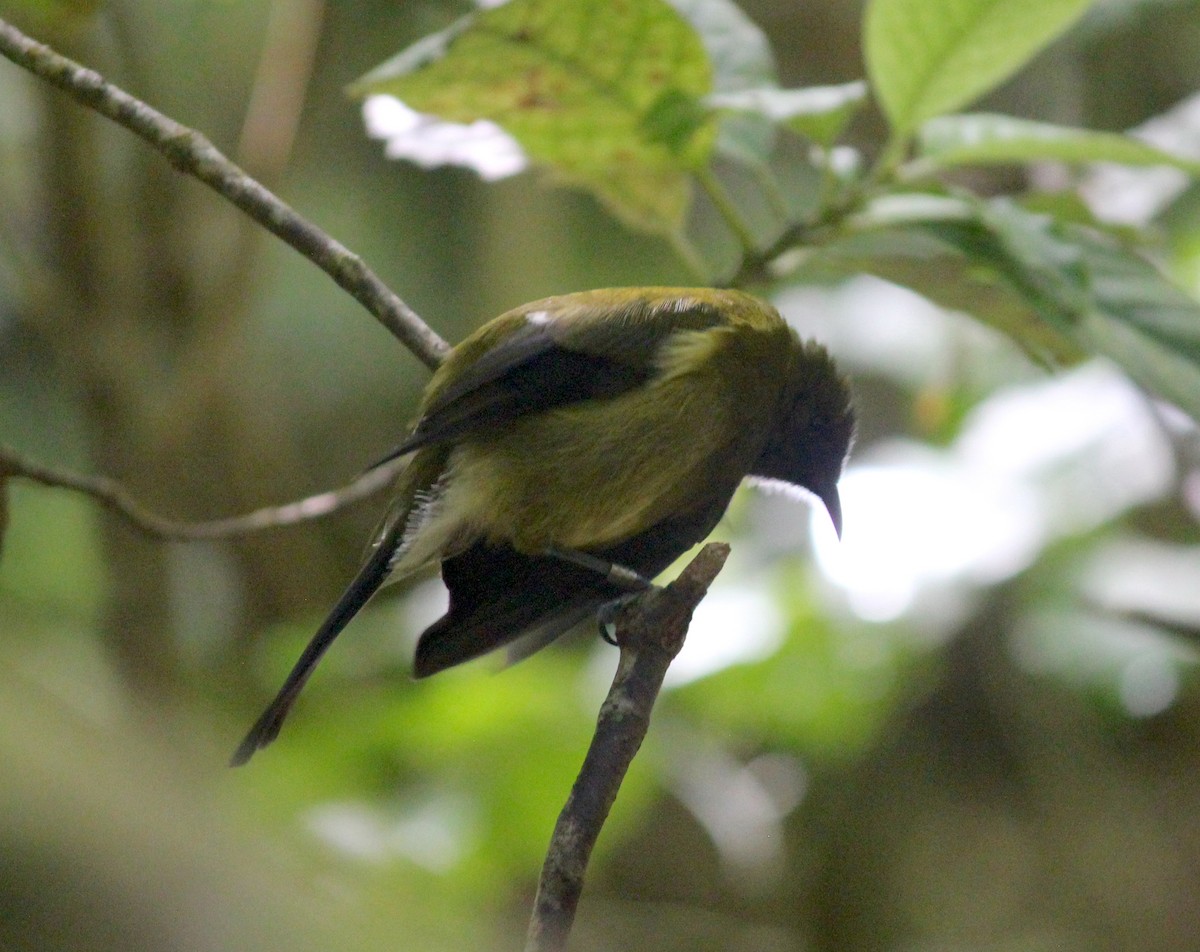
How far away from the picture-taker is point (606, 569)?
2.33 meters

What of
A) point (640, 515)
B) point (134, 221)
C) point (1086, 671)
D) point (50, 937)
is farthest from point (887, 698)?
point (50, 937)

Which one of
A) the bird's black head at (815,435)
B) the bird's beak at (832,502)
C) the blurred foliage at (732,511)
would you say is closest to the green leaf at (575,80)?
the blurred foliage at (732,511)

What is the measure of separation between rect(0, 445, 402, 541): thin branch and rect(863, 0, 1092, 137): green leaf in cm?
108

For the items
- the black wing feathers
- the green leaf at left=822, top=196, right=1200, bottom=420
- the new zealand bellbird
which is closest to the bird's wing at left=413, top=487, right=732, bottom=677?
the new zealand bellbird

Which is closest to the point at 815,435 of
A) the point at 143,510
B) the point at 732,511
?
the point at 732,511

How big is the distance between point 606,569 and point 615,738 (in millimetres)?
874

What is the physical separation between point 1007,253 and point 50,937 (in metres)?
1.85

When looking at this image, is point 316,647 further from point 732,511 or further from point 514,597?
point 732,511

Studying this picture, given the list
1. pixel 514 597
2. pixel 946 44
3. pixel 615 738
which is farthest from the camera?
pixel 514 597

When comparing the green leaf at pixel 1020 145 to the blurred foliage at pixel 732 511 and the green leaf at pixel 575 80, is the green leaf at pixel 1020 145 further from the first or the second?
the green leaf at pixel 575 80

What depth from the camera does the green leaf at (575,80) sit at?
2.09 meters

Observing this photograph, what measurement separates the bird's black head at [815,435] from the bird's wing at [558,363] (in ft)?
1.33

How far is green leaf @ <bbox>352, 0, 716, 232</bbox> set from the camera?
6.87 ft

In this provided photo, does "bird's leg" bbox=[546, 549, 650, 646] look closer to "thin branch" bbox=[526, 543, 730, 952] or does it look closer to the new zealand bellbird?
the new zealand bellbird
